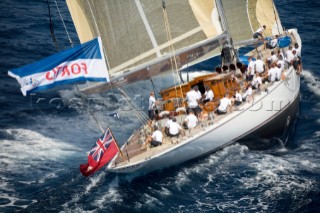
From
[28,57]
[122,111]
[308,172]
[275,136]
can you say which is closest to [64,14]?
[28,57]

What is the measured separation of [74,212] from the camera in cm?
2186

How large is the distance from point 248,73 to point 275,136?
388 cm

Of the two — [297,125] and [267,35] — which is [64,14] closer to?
[267,35]

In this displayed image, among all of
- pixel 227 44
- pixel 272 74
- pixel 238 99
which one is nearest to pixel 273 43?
pixel 272 74

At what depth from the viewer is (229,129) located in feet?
84.9

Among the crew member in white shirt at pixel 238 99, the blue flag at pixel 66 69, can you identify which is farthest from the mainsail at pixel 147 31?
the crew member in white shirt at pixel 238 99

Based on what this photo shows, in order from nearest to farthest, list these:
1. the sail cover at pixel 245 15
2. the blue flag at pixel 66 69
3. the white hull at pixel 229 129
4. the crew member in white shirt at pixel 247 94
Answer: the blue flag at pixel 66 69 → the white hull at pixel 229 129 → the crew member in white shirt at pixel 247 94 → the sail cover at pixel 245 15

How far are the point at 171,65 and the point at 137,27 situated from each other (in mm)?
2565

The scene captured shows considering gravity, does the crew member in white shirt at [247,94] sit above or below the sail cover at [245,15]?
below

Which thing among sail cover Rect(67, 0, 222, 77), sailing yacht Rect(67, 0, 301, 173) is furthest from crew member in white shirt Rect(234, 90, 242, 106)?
sail cover Rect(67, 0, 222, 77)

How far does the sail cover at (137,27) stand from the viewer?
2480 cm

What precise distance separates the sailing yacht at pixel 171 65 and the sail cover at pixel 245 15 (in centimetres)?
662

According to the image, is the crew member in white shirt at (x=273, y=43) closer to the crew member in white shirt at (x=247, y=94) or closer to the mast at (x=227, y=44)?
the mast at (x=227, y=44)

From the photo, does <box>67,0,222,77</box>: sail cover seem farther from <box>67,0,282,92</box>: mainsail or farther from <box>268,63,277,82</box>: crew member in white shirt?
<box>268,63,277,82</box>: crew member in white shirt
